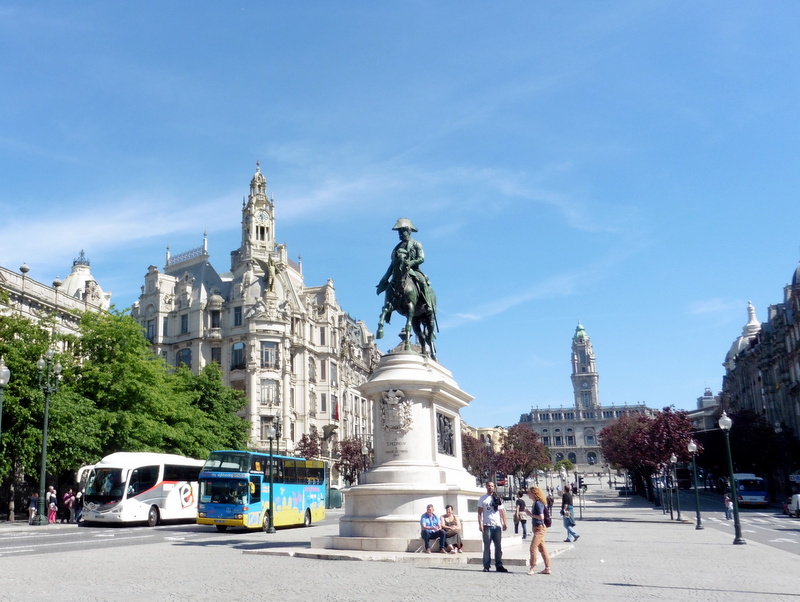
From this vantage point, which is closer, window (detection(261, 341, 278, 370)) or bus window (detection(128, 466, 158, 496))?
bus window (detection(128, 466, 158, 496))

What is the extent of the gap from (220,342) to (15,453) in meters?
39.5

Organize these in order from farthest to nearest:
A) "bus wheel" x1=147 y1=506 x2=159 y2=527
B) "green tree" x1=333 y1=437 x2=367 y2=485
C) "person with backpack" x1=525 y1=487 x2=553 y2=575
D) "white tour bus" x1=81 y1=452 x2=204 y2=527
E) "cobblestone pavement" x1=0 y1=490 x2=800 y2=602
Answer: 1. "green tree" x1=333 y1=437 x2=367 y2=485
2. "bus wheel" x1=147 y1=506 x2=159 y2=527
3. "white tour bus" x1=81 y1=452 x2=204 y2=527
4. "person with backpack" x1=525 y1=487 x2=553 y2=575
5. "cobblestone pavement" x1=0 y1=490 x2=800 y2=602

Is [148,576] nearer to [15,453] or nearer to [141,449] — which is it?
[15,453]

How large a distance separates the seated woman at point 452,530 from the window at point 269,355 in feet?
187

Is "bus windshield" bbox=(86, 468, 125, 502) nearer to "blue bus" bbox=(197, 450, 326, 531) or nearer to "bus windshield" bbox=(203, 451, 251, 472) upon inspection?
"blue bus" bbox=(197, 450, 326, 531)

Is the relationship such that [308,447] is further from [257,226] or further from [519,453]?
[519,453]

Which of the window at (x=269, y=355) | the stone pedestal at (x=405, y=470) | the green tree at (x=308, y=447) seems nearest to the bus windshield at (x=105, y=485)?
the stone pedestal at (x=405, y=470)

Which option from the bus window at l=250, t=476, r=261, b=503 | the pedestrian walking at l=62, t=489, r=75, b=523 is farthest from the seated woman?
the pedestrian walking at l=62, t=489, r=75, b=523

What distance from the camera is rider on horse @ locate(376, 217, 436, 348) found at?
22484mm

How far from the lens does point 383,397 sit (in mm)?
20266

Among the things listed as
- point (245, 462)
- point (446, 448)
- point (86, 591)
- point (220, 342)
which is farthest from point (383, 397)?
point (220, 342)

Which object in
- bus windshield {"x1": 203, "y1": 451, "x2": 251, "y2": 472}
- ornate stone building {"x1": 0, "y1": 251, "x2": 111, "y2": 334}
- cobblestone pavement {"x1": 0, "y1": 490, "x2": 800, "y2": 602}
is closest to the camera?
cobblestone pavement {"x1": 0, "y1": 490, "x2": 800, "y2": 602}

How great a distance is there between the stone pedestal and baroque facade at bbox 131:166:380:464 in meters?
50.9

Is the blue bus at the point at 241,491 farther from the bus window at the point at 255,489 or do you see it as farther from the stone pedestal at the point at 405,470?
the stone pedestal at the point at 405,470
